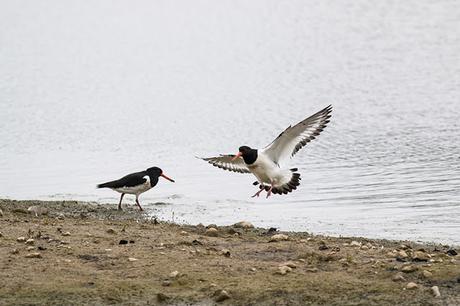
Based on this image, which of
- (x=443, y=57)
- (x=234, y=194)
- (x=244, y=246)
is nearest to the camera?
(x=244, y=246)

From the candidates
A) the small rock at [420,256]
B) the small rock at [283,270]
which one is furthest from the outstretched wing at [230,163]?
the small rock at [283,270]

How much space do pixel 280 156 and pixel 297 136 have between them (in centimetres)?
59

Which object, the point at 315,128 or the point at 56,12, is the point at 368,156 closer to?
the point at 315,128

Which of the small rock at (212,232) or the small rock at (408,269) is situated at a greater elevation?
the small rock at (212,232)

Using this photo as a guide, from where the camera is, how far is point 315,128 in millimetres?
13523

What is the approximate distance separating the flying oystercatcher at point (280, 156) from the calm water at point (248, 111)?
0.56 meters

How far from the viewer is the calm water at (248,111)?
50.4 feet

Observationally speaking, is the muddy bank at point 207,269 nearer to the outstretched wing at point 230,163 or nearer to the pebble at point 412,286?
the pebble at point 412,286

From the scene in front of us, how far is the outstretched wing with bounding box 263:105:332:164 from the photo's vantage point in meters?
13.4

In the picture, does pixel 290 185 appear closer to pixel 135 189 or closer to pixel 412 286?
pixel 135 189

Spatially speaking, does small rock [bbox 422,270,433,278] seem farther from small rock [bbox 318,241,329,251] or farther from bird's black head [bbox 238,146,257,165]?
bird's black head [bbox 238,146,257,165]

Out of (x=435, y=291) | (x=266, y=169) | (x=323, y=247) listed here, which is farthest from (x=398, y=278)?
(x=266, y=169)

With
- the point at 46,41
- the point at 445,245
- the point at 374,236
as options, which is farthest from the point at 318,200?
the point at 46,41

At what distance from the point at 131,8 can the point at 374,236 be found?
58892 millimetres
